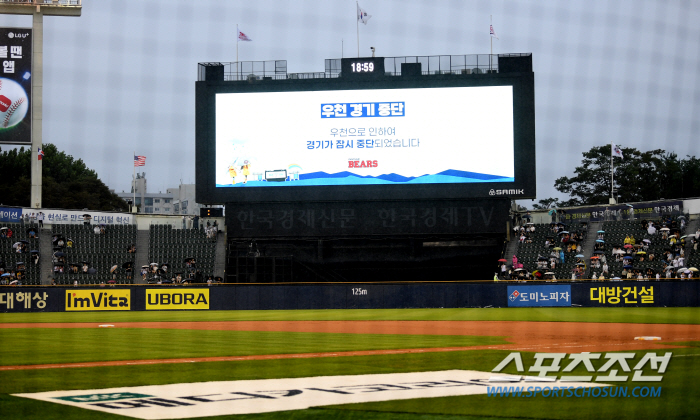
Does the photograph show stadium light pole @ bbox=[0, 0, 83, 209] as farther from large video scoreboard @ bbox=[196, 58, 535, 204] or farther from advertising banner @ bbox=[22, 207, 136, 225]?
large video scoreboard @ bbox=[196, 58, 535, 204]

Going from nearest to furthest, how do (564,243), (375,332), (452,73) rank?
(375,332)
(452,73)
(564,243)

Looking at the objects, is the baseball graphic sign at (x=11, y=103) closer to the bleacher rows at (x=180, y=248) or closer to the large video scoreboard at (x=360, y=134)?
the bleacher rows at (x=180, y=248)

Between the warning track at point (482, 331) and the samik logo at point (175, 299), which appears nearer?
the warning track at point (482, 331)

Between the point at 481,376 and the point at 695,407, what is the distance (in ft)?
7.90

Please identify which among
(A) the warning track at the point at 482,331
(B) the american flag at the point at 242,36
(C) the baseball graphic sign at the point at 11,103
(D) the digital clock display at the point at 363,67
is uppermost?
(B) the american flag at the point at 242,36

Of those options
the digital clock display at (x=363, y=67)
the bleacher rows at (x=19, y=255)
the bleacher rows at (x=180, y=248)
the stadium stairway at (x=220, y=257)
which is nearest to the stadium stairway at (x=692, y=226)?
the digital clock display at (x=363, y=67)

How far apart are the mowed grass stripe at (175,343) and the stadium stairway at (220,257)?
15563 mm

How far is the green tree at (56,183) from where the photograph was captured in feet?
191

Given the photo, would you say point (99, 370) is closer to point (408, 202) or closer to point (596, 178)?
point (408, 202)

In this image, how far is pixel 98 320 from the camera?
21.5m

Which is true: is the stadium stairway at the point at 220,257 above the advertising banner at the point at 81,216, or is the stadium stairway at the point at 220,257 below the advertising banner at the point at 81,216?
below

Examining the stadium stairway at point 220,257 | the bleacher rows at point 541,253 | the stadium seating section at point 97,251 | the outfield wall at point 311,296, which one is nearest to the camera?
the outfield wall at point 311,296

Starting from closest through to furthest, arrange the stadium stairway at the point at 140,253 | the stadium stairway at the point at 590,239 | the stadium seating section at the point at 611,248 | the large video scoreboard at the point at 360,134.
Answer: the stadium seating section at the point at 611,248 → the large video scoreboard at the point at 360,134 → the stadium stairway at the point at 590,239 → the stadium stairway at the point at 140,253

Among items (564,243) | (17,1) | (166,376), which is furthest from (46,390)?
(17,1)
